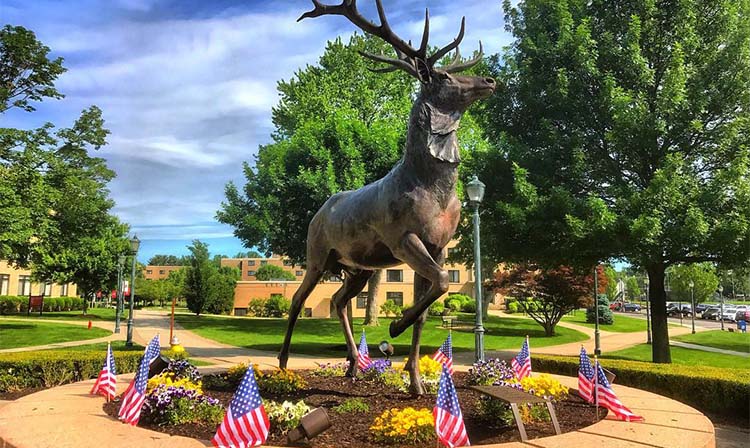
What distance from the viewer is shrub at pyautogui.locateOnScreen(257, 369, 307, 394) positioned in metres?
7.35

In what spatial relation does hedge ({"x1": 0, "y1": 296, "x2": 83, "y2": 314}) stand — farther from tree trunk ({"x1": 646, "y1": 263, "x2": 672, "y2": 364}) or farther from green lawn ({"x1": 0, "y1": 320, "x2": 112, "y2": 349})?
tree trunk ({"x1": 646, "y1": 263, "x2": 672, "y2": 364})

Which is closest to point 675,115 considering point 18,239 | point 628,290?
point 18,239

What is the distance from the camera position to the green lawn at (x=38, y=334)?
72.6 ft

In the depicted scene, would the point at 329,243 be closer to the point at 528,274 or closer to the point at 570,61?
the point at 570,61

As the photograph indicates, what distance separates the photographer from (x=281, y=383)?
24.3 feet

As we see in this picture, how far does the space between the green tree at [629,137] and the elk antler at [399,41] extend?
371 inches

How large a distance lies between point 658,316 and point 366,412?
47.2ft

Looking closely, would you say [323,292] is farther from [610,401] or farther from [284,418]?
[284,418]

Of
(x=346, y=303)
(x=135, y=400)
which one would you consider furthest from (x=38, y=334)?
(x=135, y=400)

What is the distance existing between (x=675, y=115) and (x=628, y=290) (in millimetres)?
115755

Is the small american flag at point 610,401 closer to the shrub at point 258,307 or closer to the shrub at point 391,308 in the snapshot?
the shrub at point 391,308

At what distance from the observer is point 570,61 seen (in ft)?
52.9

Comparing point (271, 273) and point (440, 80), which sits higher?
point (440, 80)

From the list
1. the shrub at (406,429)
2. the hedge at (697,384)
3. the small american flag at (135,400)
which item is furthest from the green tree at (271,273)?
the shrub at (406,429)
